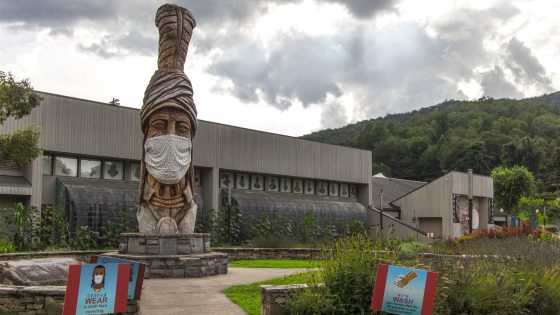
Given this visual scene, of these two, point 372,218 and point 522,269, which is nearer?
point 522,269

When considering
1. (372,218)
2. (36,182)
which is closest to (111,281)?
(36,182)

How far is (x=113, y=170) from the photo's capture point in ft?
71.2

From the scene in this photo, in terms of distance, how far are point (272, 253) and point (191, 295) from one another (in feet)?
32.3

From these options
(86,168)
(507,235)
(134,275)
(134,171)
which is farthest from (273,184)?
(134,275)

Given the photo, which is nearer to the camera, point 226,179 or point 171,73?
point 171,73

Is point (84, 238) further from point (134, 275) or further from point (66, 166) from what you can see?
point (134, 275)

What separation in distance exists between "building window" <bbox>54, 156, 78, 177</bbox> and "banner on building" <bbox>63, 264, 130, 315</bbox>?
51.8 ft

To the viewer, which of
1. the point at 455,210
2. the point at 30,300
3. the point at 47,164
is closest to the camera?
the point at 30,300

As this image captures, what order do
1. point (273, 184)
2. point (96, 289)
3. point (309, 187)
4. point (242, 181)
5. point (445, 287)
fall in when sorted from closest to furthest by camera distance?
point (96, 289) < point (445, 287) < point (242, 181) < point (273, 184) < point (309, 187)

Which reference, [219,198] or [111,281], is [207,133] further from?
[111,281]

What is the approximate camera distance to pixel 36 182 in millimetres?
18562

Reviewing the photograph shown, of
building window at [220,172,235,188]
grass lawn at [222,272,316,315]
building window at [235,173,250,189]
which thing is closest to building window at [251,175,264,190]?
building window at [235,173,250,189]

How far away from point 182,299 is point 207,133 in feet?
52.4

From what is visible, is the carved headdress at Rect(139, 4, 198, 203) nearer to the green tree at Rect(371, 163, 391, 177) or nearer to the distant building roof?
the distant building roof
